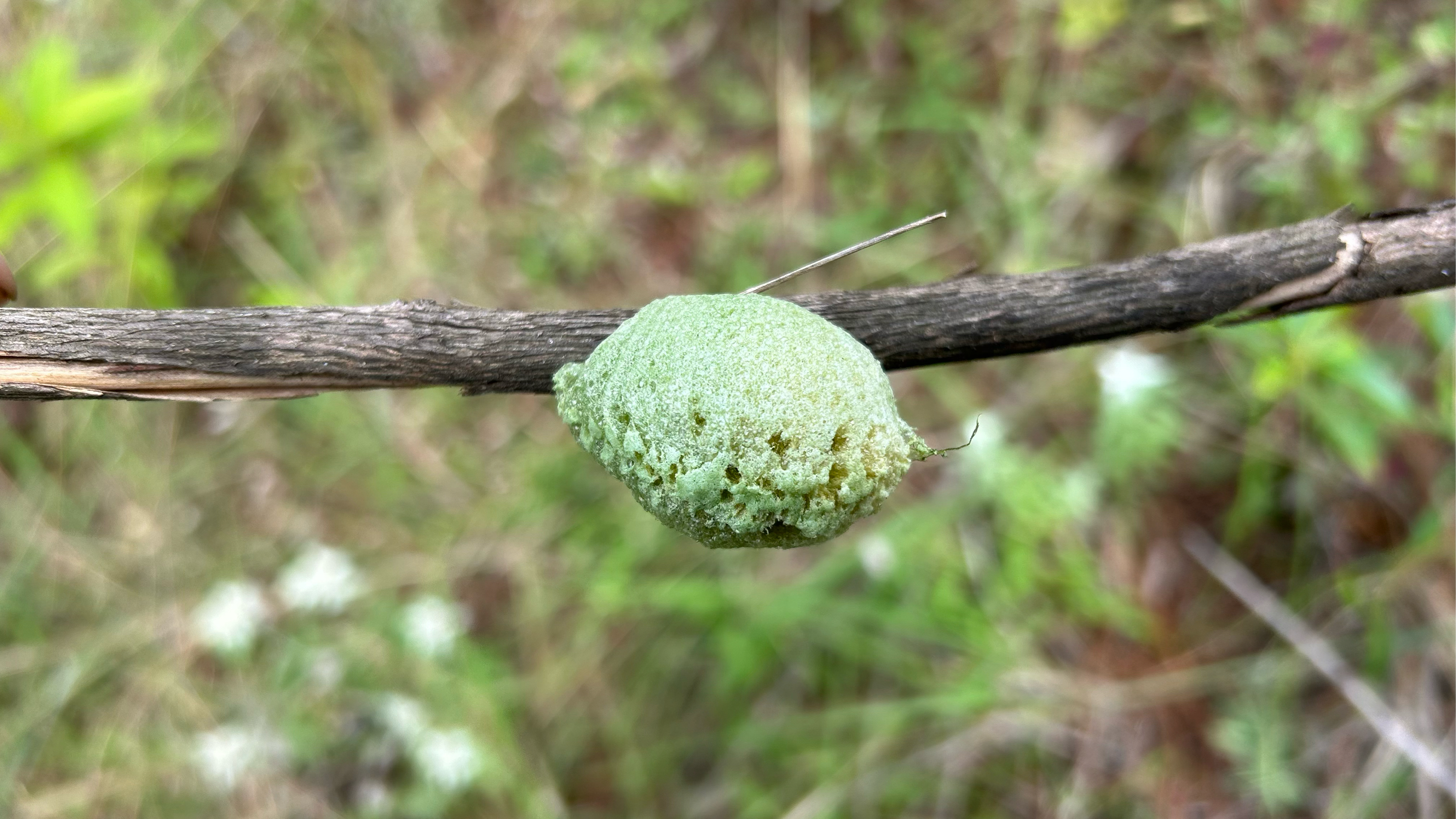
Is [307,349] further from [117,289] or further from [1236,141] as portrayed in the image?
[1236,141]

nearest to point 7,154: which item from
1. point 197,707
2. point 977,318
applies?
point 197,707

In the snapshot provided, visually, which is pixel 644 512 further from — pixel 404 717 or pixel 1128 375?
pixel 1128 375

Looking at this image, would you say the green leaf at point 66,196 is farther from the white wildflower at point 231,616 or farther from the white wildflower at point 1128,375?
the white wildflower at point 1128,375

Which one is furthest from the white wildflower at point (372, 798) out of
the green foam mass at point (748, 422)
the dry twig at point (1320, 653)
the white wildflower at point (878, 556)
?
the dry twig at point (1320, 653)

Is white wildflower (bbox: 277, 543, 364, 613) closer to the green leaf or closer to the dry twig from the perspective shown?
the green leaf

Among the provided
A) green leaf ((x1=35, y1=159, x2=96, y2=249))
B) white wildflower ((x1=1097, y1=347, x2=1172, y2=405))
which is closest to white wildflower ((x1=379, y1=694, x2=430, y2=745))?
green leaf ((x1=35, y1=159, x2=96, y2=249))

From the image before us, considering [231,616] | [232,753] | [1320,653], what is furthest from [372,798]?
[1320,653]
